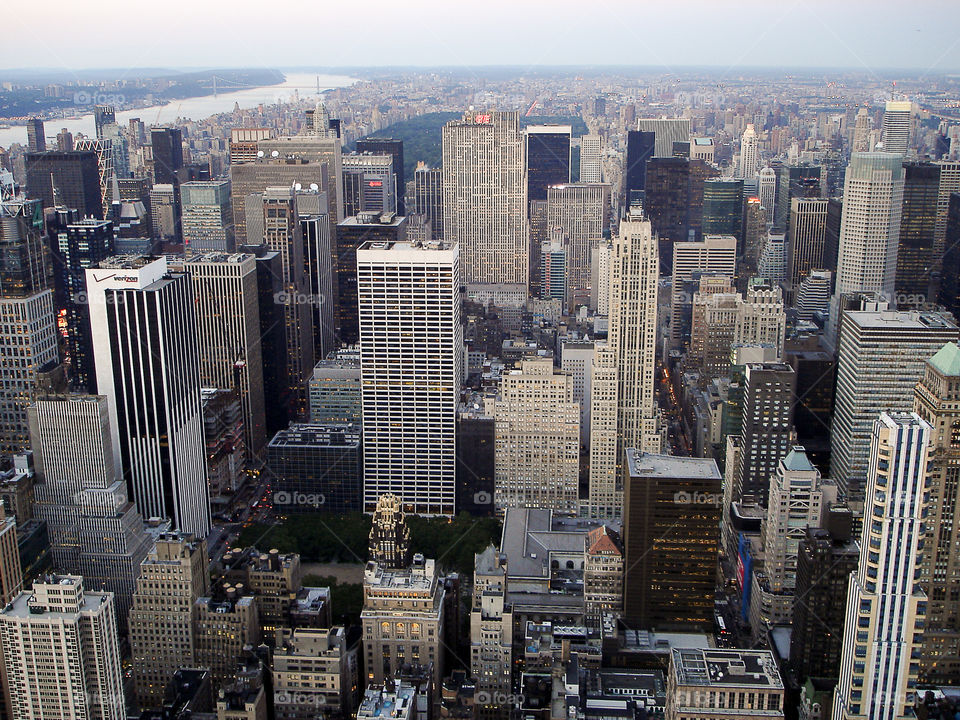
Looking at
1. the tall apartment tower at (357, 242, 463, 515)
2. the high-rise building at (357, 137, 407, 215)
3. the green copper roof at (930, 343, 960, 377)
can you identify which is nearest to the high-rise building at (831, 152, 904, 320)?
the tall apartment tower at (357, 242, 463, 515)

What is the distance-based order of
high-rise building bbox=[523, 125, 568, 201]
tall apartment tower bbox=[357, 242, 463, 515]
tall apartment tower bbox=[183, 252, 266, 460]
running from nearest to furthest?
tall apartment tower bbox=[357, 242, 463, 515] → tall apartment tower bbox=[183, 252, 266, 460] → high-rise building bbox=[523, 125, 568, 201]

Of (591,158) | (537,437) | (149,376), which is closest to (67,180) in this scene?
(149,376)

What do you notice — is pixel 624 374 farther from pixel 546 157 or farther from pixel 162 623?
pixel 546 157

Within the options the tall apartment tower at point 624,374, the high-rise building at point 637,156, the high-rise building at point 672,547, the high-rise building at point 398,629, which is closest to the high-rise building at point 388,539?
the high-rise building at point 398,629

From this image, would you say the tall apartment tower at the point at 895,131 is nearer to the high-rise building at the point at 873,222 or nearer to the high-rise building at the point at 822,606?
the high-rise building at the point at 873,222

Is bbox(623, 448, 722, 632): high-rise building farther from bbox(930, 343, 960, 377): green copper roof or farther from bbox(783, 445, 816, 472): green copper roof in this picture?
bbox(930, 343, 960, 377): green copper roof

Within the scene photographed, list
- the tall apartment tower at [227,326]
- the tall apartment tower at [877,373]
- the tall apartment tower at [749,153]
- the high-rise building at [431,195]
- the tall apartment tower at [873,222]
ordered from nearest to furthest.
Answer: the tall apartment tower at [877,373] < the tall apartment tower at [227,326] < the tall apartment tower at [873,222] < the high-rise building at [431,195] < the tall apartment tower at [749,153]

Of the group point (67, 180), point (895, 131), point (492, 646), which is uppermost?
point (895, 131)
